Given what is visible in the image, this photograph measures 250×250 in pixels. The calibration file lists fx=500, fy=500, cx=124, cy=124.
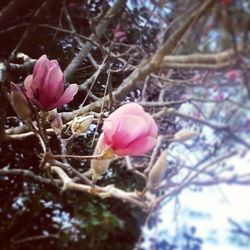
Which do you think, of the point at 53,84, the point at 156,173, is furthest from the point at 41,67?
the point at 156,173

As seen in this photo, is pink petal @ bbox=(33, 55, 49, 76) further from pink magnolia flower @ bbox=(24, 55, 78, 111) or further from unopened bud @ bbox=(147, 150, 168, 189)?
unopened bud @ bbox=(147, 150, 168, 189)

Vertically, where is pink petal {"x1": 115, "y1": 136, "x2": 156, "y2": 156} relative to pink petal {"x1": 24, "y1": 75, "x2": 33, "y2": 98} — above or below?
below

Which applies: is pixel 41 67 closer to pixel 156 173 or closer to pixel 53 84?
pixel 53 84

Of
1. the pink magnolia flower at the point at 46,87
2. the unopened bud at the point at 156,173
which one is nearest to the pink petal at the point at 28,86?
the pink magnolia flower at the point at 46,87

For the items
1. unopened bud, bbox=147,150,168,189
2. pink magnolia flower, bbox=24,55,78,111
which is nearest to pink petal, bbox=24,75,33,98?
pink magnolia flower, bbox=24,55,78,111

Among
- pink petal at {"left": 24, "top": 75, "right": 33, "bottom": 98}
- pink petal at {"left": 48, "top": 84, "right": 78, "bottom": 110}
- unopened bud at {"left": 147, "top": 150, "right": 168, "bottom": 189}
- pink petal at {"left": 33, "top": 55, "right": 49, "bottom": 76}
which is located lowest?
unopened bud at {"left": 147, "top": 150, "right": 168, "bottom": 189}

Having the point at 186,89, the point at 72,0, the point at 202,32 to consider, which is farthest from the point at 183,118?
the point at 202,32
